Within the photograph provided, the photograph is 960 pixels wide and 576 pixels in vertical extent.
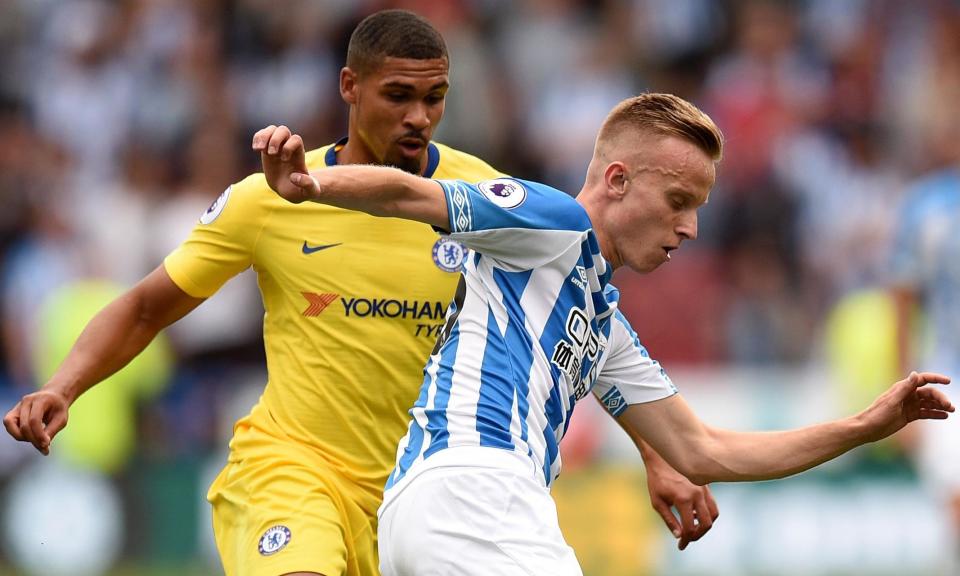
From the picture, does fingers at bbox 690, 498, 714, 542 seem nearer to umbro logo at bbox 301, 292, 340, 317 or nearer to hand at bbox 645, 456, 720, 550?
hand at bbox 645, 456, 720, 550

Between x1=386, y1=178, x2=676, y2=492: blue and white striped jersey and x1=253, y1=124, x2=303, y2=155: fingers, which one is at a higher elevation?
x1=253, y1=124, x2=303, y2=155: fingers

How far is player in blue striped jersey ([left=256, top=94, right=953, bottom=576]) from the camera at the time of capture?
187 inches

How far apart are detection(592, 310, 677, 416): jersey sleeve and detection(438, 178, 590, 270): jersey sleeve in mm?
676

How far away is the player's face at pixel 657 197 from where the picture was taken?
515 centimetres

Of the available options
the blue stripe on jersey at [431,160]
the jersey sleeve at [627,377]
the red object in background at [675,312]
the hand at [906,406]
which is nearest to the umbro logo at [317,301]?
the blue stripe on jersey at [431,160]

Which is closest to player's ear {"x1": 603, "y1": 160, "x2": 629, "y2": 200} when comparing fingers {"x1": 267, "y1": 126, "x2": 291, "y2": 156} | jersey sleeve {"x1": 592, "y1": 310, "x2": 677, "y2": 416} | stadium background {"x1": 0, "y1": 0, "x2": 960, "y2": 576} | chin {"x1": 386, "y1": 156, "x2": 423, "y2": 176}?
jersey sleeve {"x1": 592, "y1": 310, "x2": 677, "y2": 416}

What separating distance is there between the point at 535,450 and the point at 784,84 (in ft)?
36.3

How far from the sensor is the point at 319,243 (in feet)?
19.4

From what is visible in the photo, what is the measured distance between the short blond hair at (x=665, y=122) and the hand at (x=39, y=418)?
6.83 ft

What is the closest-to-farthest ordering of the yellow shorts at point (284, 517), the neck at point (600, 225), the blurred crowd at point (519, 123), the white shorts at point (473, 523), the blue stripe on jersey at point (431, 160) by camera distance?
the white shorts at point (473, 523) < the neck at point (600, 225) < the yellow shorts at point (284, 517) < the blue stripe on jersey at point (431, 160) < the blurred crowd at point (519, 123)

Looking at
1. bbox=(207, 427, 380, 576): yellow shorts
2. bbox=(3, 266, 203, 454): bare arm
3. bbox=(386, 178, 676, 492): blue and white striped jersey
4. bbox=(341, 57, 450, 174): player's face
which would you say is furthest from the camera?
bbox=(341, 57, 450, 174): player's face

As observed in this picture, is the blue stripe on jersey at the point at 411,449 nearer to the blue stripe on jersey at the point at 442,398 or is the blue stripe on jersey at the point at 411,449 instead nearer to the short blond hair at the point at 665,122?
the blue stripe on jersey at the point at 442,398

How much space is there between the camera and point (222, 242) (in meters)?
5.95

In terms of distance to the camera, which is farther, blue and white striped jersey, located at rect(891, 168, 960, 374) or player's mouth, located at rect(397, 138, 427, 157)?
blue and white striped jersey, located at rect(891, 168, 960, 374)
